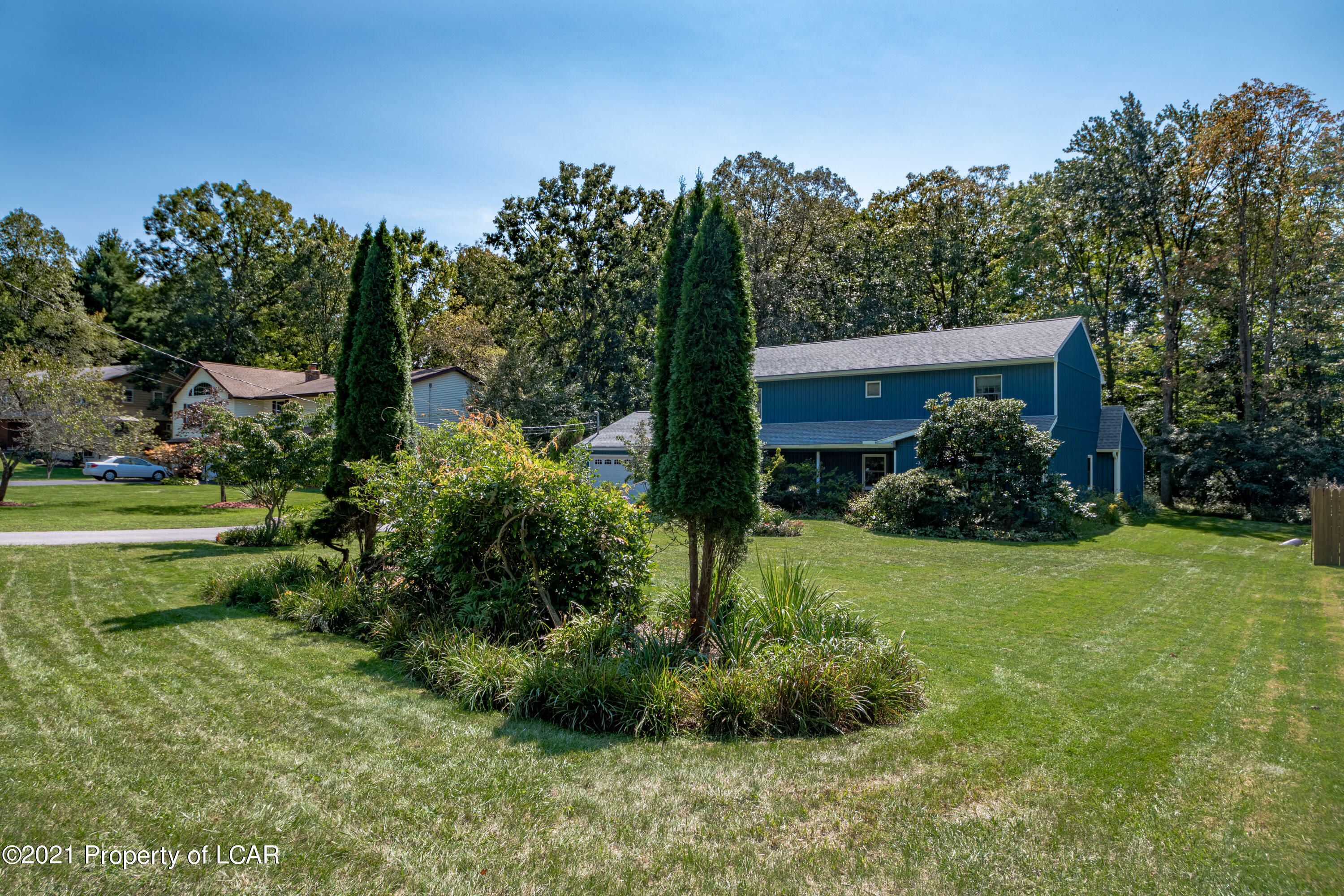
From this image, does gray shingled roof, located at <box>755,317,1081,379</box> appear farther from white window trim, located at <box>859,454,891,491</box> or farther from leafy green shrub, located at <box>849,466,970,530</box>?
leafy green shrub, located at <box>849,466,970,530</box>

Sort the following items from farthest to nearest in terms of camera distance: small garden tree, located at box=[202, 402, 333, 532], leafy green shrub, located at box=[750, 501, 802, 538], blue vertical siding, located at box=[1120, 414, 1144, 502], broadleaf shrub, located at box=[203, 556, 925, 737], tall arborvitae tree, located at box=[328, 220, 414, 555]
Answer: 1. blue vertical siding, located at box=[1120, 414, 1144, 502]
2. leafy green shrub, located at box=[750, 501, 802, 538]
3. small garden tree, located at box=[202, 402, 333, 532]
4. tall arborvitae tree, located at box=[328, 220, 414, 555]
5. broadleaf shrub, located at box=[203, 556, 925, 737]

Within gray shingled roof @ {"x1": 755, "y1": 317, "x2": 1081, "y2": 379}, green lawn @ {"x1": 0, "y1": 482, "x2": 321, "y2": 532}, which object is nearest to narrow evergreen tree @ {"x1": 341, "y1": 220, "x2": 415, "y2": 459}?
green lawn @ {"x1": 0, "y1": 482, "x2": 321, "y2": 532}

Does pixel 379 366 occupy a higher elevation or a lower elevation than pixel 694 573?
higher

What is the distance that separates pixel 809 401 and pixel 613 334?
532 inches

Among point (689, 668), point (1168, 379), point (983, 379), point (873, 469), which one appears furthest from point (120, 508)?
point (1168, 379)

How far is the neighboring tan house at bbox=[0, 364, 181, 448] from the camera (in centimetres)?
4081

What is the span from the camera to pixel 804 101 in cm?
930

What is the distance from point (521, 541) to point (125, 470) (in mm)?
33579

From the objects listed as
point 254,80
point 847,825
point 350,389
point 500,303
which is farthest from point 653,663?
point 500,303

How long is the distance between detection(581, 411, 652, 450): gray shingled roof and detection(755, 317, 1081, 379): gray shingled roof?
5171 millimetres

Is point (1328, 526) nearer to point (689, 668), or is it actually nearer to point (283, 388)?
point (689, 668)

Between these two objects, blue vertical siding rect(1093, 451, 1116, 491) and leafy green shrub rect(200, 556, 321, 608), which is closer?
leafy green shrub rect(200, 556, 321, 608)

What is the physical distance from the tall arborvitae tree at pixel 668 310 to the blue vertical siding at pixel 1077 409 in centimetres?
1767

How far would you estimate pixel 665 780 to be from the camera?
3857mm
